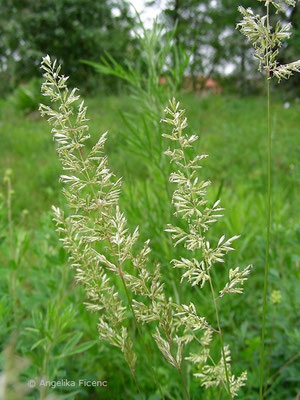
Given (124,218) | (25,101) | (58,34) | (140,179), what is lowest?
(124,218)

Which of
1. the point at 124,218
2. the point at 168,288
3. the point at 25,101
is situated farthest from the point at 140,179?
the point at 25,101

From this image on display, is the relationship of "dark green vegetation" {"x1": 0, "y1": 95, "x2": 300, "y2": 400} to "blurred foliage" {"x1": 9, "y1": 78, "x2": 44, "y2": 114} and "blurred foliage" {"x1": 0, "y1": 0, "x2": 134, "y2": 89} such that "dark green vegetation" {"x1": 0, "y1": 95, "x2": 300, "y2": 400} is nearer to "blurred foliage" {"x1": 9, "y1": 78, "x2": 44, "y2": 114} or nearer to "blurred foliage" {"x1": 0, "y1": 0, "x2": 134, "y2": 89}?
"blurred foliage" {"x1": 9, "y1": 78, "x2": 44, "y2": 114}

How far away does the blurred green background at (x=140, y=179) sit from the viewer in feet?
4.69

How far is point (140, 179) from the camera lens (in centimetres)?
428

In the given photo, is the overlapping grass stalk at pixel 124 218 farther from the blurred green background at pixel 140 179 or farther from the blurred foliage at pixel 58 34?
the blurred foliage at pixel 58 34

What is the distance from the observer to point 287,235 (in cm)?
189

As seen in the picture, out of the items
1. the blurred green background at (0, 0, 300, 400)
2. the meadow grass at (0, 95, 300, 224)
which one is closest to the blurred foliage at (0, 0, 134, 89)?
the blurred green background at (0, 0, 300, 400)

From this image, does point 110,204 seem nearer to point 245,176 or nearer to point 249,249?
point 249,249

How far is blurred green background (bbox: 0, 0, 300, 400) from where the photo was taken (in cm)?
143

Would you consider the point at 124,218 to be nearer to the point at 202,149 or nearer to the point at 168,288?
the point at 168,288

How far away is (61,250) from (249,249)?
4.59 feet

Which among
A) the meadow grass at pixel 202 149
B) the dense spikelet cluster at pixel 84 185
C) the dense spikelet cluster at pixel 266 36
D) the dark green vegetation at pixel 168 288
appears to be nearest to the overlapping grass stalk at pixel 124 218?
the dense spikelet cluster at pixel 84 185

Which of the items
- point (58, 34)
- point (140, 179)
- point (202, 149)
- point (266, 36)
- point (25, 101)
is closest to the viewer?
point (266, 36)

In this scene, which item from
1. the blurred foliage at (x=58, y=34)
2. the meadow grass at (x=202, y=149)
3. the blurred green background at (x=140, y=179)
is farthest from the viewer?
the blurred foliage at (x=58, y=34)
